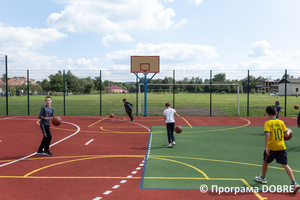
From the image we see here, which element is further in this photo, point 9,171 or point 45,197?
point 9,171

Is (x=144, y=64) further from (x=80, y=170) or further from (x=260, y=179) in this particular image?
(x=260, y=179)

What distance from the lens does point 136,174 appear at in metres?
5.88

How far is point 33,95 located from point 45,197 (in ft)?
242

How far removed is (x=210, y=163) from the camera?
683cm

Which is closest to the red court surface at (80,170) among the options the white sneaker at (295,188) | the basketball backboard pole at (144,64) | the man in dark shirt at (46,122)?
the white sneaker at (295,188)

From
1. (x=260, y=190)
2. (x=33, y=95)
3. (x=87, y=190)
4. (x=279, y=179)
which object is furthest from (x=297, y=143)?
(x=33, y=95)

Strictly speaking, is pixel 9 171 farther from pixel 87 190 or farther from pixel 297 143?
pixel 297 143

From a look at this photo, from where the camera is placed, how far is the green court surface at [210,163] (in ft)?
17.7

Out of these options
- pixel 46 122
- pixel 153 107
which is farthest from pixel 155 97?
pixel 46 122

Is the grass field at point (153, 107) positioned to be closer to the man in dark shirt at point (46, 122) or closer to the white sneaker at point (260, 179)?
the man in dark shirt at point (46, 122)

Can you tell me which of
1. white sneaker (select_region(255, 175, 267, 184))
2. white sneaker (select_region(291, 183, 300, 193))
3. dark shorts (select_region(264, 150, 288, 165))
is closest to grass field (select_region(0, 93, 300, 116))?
white sneaker (select_region(255, 175, 267, 184))

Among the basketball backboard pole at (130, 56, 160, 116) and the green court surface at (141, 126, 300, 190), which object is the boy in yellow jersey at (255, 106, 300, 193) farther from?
the basketball backboard pole at (130, 56, 160, 116)

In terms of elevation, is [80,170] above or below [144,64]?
below

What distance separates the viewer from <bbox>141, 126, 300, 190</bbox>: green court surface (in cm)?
539
